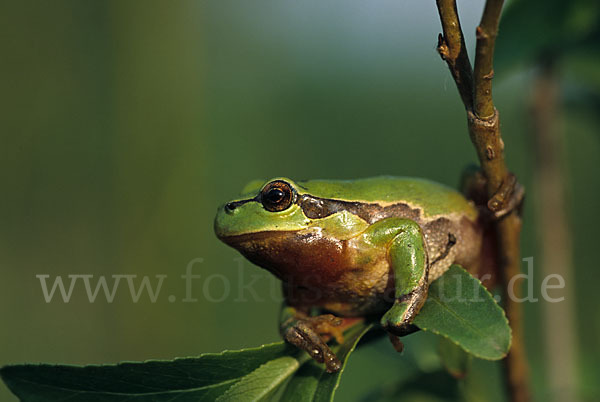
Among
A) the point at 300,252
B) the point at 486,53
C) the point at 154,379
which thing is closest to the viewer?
the point at 486,53

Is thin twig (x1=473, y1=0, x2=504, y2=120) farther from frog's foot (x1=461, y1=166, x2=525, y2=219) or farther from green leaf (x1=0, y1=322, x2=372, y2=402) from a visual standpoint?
green leaf (x1=0, y1=322, x2=372, y2=402)

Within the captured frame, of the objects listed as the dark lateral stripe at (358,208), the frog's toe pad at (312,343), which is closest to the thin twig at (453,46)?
the dark lateral stripe at (358,208)

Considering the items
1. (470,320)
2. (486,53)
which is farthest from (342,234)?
(486,53)

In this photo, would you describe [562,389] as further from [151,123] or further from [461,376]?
[151,123]

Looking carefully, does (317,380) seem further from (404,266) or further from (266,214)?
(266,214)

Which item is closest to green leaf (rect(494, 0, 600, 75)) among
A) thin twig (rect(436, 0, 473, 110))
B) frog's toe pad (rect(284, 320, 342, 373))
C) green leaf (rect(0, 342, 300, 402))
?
thin twig (rect(436, 0, 473, 110))
